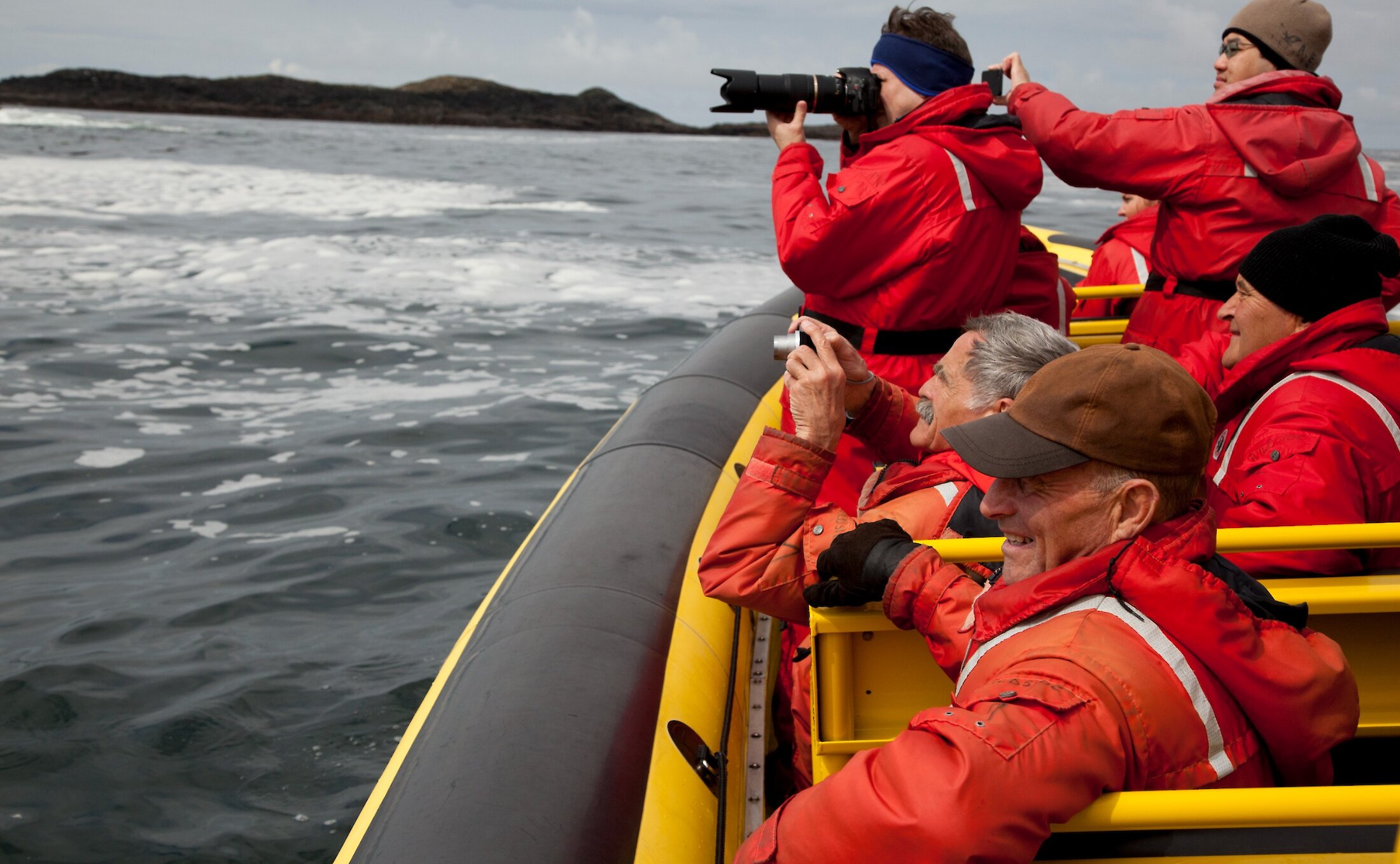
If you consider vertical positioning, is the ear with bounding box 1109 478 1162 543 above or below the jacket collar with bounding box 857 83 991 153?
below

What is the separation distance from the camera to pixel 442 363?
7.34m

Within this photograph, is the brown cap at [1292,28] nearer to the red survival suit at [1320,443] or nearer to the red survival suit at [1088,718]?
the red survival suit at [1320,443]

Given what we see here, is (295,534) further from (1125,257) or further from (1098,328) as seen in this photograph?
(1125,257)

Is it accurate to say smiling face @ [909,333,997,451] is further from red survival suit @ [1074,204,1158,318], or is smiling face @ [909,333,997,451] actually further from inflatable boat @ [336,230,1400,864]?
red survival suit @ [1074,204,1158,318]

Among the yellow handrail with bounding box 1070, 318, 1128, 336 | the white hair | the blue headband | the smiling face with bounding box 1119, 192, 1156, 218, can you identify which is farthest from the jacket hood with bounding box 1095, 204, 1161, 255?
the white hair

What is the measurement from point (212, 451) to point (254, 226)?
892 cm

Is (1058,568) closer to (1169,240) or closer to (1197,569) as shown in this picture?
(1197,569)

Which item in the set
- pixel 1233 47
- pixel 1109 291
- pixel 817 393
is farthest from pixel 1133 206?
pixel 817 393

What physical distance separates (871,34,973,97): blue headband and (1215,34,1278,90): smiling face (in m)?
0.58

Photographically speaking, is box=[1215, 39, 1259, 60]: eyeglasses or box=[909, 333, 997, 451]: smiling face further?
box=[1215, 39, 1259, 60]: eyeglasses

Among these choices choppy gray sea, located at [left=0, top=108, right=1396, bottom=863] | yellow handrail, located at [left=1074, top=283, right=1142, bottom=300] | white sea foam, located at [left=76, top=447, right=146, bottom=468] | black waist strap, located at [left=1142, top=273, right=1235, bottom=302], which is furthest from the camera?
white sea foam, located at [left=76, top=447, right=146, bottom=468]

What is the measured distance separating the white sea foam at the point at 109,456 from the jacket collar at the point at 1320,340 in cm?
493

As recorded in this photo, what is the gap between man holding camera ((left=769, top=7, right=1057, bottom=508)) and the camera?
2.21m

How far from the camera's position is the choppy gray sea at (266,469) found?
9.59 feet
